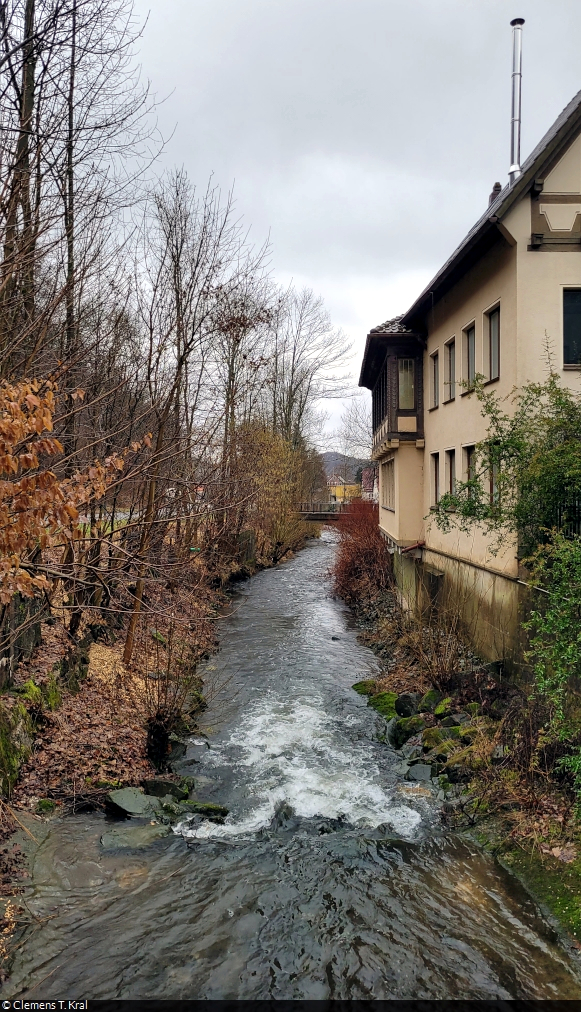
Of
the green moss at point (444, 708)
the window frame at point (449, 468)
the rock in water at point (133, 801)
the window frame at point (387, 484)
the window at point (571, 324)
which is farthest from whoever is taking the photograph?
the window frame at point (387, 484)

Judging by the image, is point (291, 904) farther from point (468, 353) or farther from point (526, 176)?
point (468, 353)

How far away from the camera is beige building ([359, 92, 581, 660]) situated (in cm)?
1005

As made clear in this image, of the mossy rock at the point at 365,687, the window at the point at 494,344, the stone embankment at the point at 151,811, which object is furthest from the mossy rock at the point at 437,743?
the window at the point at 494,344

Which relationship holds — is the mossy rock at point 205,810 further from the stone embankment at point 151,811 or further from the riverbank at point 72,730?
the riverbank at point 72,730

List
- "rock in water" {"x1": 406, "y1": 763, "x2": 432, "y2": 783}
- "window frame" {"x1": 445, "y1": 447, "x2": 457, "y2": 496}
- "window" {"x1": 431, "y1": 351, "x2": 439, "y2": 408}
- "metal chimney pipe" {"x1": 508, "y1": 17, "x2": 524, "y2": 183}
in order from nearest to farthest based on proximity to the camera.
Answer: "rock in water" {"x1": 406, "y1": 763, "x2": 432, "y2": 783} < "metal chimney pipe" {"x1": 508, "y1": 17, "x2": 524, "y2": 183} < "window frame" {"x1": 445, "y1": 447, "x2": 457, "y2": 496} < "window" {"x1": 431, "y1": 351, "x2": 439, "y2": 408}

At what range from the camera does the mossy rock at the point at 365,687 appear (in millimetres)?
11719

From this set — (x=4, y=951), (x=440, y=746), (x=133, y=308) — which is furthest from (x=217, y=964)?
(x=133, y=308)

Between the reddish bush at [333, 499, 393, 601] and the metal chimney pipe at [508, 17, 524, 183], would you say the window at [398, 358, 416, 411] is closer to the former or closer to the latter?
the metal chimney pipe at [508, 17, 524, 183]

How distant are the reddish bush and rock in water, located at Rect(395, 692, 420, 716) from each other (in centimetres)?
982

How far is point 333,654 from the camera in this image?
14.4 metres

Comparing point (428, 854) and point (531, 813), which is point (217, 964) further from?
point (531, 813)

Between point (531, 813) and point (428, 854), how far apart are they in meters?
1.20

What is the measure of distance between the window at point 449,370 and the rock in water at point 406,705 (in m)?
7.10

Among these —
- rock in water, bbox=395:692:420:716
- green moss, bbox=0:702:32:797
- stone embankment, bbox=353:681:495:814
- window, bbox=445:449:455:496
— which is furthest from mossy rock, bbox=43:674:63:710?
window, bbox=445:449:455:496
